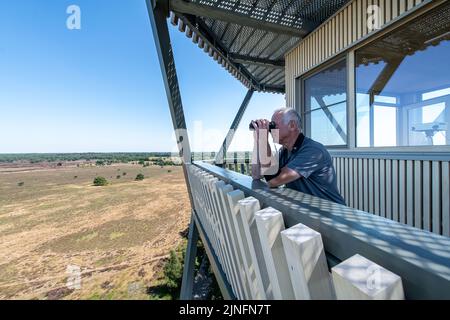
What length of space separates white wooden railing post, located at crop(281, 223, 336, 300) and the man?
64cm

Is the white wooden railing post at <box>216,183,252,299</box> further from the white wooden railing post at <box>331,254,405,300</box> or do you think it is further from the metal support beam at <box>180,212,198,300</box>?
the metal support beam at <box>180,212,198,300</box>

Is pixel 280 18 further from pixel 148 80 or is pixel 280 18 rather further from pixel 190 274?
pixel 148 80

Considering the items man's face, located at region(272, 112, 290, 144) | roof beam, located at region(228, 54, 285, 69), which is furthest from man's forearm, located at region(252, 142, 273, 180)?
roof beam, located at region(228, 54, 285, 69)

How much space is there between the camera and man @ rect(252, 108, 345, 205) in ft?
4.21

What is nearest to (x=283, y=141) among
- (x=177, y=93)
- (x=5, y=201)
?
(x=177, y=93)

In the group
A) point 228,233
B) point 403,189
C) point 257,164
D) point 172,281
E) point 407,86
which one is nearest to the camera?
point 228,233

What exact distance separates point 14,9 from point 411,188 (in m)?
6.84

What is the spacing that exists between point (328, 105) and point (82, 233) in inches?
671

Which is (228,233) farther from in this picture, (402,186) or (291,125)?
(402,186)

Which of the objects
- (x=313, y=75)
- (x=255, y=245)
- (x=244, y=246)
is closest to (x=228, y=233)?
(x=244, y=246)

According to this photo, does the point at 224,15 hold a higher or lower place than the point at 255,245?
higher

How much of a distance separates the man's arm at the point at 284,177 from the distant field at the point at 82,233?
200 inches

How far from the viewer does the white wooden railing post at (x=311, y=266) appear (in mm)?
519

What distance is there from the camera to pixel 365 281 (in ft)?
1.25
